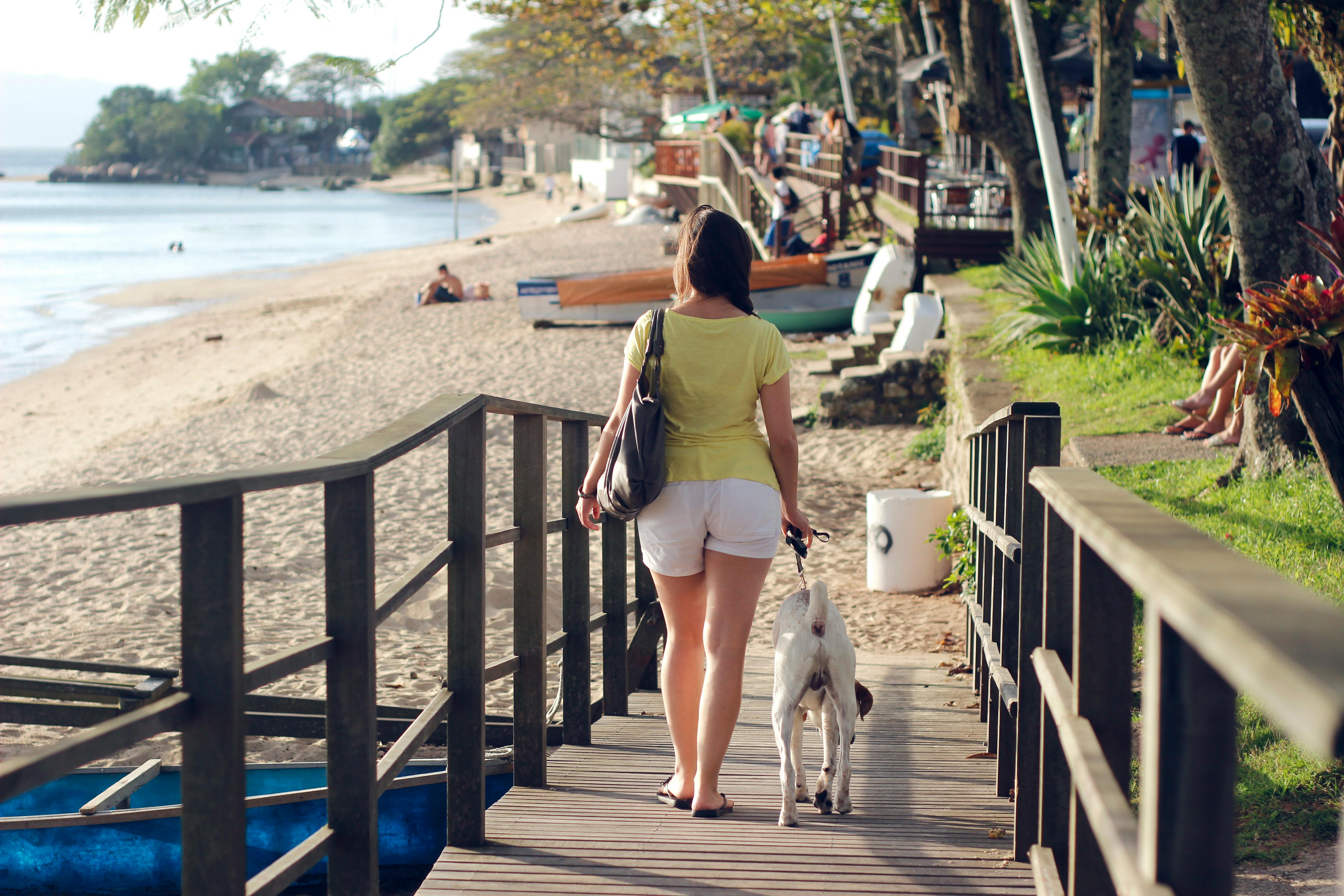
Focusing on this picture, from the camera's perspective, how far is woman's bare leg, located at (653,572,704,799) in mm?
3123

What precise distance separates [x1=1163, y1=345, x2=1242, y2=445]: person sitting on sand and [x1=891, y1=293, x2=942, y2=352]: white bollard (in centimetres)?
496

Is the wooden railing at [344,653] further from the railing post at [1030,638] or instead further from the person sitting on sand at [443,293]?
the person sitting on sand at [443,293]

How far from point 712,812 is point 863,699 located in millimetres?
718

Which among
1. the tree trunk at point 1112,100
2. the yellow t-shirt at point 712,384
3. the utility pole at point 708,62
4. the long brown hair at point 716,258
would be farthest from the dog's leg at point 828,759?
the utility pole at point 708,62

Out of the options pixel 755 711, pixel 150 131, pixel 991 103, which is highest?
pixel 150 131

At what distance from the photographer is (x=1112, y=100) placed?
10.8 m

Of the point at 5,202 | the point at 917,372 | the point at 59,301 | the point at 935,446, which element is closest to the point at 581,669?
the point at 935,446

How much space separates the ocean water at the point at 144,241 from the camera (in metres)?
28.7

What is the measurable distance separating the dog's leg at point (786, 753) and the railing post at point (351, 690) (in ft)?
3.84

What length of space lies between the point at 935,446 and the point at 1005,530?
7.13 m

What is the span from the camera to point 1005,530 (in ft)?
10.5

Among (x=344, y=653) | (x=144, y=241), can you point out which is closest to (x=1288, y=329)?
(x=344, y=653)

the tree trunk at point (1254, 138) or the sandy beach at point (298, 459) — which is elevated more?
the tree trunk at point (1254, 138)

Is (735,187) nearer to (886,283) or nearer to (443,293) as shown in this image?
(443,293)
